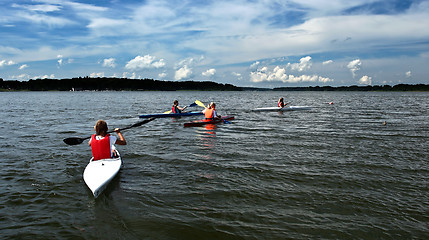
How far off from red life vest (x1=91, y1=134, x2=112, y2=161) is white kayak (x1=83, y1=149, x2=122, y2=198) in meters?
0.17

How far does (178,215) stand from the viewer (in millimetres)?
6184

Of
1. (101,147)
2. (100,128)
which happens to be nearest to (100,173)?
(101,147)

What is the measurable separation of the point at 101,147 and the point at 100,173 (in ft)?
3.31

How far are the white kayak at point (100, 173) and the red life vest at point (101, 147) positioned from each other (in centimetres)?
17

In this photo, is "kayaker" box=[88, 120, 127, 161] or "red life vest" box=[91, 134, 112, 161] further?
"red life vest" box=[91, 134, 112, 161]

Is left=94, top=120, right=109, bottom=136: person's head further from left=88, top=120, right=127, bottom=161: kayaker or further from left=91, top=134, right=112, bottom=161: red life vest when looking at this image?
left=91, top=134, right=112, bottom=161: red life vest

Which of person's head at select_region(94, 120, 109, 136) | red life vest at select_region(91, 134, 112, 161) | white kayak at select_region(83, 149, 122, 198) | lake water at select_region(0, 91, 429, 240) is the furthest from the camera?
red life vest at select_region(91, 134, 112, 161)

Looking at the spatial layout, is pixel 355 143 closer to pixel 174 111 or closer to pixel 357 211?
pixel 357 211

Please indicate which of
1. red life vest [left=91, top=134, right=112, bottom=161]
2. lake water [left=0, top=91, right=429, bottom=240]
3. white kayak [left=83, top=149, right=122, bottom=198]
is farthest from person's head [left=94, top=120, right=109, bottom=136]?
lake water [left=0, top=91, right=429, bottom=240]

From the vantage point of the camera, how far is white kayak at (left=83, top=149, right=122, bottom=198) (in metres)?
7.16

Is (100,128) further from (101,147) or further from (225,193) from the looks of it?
(225,193)

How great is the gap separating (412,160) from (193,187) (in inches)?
336

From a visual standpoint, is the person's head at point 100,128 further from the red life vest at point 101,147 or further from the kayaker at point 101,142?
the red life vest at point 101,147

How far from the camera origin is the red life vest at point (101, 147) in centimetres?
838
